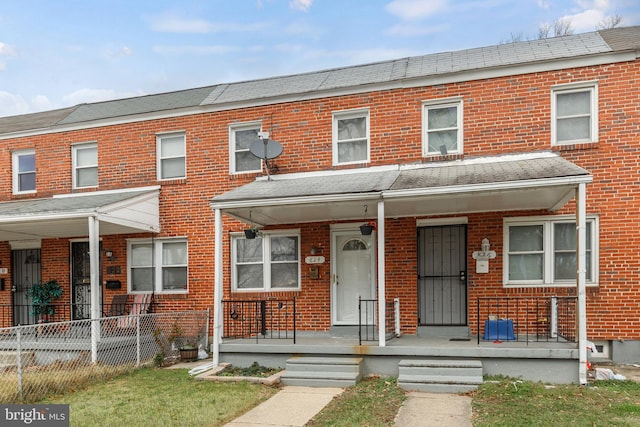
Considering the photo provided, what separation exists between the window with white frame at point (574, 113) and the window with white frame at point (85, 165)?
10.4 meters

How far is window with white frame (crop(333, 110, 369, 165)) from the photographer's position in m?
10.5

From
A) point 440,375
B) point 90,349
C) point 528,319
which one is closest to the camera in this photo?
point 440,375

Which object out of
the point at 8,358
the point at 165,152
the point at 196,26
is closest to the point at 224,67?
the point at 196,26

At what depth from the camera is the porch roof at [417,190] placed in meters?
7.65

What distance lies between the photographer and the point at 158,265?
1176 cm

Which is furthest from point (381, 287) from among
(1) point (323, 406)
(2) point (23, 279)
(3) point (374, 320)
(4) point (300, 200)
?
(2) point (23, 279)

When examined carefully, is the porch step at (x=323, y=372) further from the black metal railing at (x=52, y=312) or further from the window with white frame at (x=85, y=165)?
the window with white frame at (x=85, y=165)

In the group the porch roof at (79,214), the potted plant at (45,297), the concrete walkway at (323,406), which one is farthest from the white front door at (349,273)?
the potted plant at (45,297)

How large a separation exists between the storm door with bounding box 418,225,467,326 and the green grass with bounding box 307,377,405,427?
7.44 feet

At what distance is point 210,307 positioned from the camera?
1127cm

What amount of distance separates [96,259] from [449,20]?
47.4 ft

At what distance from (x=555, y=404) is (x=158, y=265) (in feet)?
28.6

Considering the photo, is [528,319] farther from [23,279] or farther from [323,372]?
[23,279]

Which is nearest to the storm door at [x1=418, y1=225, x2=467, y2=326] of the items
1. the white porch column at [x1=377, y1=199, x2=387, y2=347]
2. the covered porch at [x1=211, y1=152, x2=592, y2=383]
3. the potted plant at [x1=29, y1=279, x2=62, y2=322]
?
the covered porch at [x1=211, y1=152, x2=592, y2=383]
